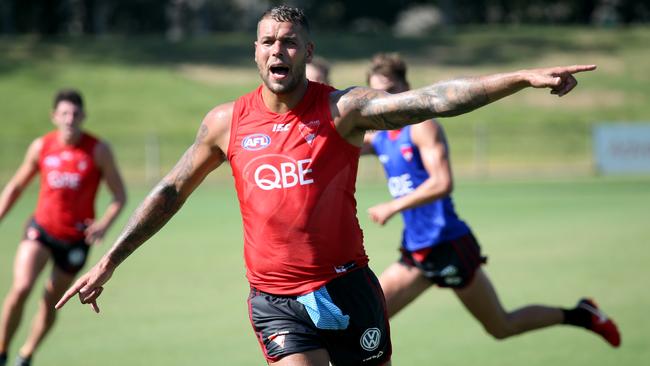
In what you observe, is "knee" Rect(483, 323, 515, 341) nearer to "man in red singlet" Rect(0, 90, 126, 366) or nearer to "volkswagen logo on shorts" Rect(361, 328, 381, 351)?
"volkswagen logo on shorts" Rect(361, 328, 381, 351)

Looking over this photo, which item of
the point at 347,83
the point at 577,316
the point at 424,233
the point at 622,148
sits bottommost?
the point at 577,316

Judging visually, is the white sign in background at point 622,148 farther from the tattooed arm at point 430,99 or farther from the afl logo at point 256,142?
the afl logo at point 256,142

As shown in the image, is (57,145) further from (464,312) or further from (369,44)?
(369,44)

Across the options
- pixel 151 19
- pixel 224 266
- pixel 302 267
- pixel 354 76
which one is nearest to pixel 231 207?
pixel 224 266

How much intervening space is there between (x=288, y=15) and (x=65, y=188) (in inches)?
180

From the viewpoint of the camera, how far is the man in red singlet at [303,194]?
181 inches

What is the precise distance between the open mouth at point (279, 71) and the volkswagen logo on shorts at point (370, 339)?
1299 mm

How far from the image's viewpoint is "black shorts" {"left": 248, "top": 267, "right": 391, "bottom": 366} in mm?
4668

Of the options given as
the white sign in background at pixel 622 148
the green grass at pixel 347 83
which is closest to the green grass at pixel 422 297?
the white sign in background at pixel 622 148

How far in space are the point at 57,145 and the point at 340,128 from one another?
15.5ft

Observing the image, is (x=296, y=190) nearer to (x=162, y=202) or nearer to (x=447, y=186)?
(x=162, y=202)

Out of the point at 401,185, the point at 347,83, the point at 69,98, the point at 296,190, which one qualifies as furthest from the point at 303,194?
the point at 347,83


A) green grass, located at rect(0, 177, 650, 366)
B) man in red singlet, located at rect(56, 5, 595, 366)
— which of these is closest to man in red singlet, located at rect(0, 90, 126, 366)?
green grass, located at rect(0, 177, 650, 366)

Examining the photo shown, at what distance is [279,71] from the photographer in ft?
15.1
